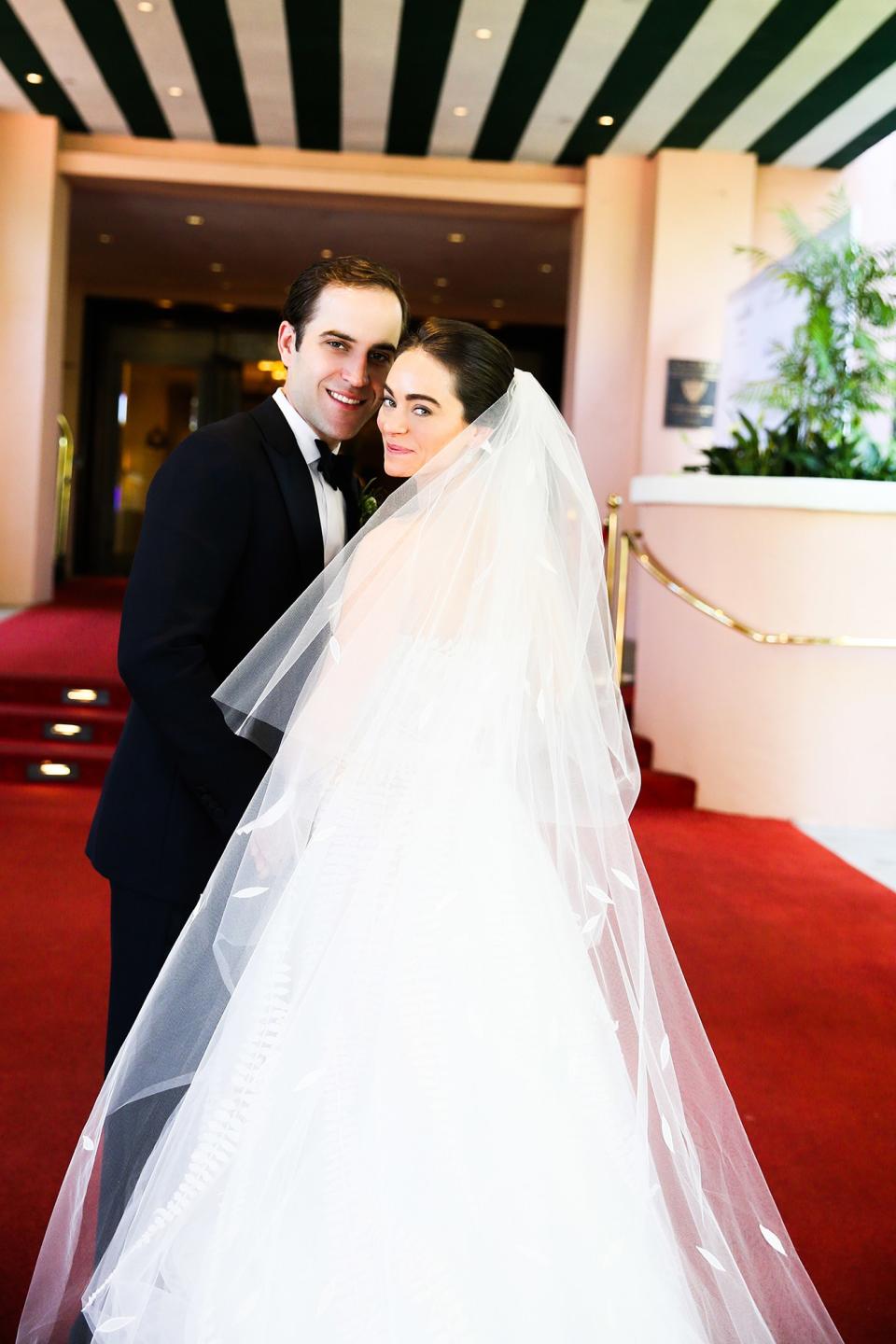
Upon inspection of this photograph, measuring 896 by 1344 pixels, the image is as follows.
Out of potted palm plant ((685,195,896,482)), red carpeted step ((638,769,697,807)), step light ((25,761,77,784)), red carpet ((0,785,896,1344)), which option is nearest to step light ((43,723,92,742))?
step light ((25,761,77,784))

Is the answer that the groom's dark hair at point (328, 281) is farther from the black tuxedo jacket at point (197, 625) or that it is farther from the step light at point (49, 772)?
the step light at point (49, 772)

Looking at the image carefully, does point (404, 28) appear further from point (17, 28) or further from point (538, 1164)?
point (538, 1164)

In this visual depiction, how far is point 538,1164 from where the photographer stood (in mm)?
1624

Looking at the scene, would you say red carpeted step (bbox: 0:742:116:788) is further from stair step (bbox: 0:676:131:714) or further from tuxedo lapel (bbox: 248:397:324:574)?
tuxedo lapel (bbox: 248:397:324:574)

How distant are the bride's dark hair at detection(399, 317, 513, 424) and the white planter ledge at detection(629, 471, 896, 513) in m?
4.23

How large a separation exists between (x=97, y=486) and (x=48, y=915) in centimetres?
1329

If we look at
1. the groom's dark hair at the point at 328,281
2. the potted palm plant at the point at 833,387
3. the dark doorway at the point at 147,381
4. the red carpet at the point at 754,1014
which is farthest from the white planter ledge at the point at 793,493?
the dark doorway at the point at 147,381

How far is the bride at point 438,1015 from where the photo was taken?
1588mm

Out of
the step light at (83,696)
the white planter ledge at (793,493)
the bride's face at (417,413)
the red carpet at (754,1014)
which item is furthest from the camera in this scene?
the step light at (83,696)

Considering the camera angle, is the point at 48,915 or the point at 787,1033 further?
the point at 48,915

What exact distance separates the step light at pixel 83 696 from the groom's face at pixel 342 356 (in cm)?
531

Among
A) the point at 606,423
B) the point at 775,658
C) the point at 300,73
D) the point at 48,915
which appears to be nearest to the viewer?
the point at 48,915

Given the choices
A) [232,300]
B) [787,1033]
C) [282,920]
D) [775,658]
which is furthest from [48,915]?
[232,300]

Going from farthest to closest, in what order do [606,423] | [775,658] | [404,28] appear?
1. [606,423]
2. [404,28]
3. [775,658]
